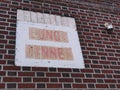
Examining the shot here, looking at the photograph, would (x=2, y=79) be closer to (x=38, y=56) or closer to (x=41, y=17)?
(x=38, y=56)

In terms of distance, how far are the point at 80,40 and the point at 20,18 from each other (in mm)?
995

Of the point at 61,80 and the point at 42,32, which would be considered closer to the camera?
the point at 61,80

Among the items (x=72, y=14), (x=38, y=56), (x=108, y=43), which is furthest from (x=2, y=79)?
(x=108, y=43)

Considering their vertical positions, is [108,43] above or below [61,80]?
above

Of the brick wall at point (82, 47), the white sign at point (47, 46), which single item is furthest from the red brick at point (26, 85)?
the white sign at point (47, 46)

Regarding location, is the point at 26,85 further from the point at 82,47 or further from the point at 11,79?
the point at 82,47

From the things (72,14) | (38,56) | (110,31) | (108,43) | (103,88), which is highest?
(72,14)

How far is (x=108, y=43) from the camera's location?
3.64 meters

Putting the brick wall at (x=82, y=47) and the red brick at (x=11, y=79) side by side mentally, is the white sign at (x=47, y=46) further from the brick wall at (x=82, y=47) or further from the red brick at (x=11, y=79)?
the red brick at (x=11, y=79)

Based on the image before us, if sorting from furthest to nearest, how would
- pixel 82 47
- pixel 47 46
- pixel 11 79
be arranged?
pixel 82 47
pixel 47 46
pixel 11 79

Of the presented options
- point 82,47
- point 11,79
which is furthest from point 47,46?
point 11,79

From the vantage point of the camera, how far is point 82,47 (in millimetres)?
3352

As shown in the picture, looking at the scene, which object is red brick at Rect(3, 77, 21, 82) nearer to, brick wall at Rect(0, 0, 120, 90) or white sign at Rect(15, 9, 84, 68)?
brick wall at Rect(0, 0, 120, 90)

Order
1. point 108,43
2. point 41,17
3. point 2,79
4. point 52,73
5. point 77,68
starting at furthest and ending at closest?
1. point 108,43
2. point 41,17
3. point 77,68
4. point 52,73
5. point 2,79
